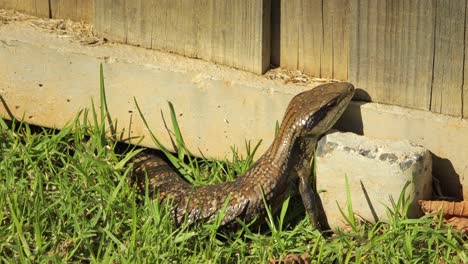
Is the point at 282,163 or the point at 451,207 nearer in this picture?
the point at 451,207

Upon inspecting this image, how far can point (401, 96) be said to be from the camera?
594 centimetres

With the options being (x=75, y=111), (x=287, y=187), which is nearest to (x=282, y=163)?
(x=287, y=187)

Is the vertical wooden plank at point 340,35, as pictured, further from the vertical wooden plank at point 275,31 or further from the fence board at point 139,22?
the fence board at point 139,22

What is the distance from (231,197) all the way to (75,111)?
3.65 feet

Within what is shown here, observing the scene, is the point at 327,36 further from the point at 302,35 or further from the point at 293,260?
the point at 293,260

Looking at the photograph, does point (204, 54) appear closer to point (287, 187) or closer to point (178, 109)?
point (178, 109)

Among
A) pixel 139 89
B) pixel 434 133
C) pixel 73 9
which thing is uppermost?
pixel 73 9

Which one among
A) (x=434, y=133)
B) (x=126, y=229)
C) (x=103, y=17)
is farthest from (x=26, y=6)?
(x=434, y=133)

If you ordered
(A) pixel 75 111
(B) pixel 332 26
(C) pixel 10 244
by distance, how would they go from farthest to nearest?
1. (A) pixel 75 111
2. (B) pixel 332 26
3. (C) pixel 10 244

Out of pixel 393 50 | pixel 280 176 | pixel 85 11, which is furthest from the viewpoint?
pixel 85 11

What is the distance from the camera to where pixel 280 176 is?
6.15 metres

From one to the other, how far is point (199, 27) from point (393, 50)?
1.10 meters

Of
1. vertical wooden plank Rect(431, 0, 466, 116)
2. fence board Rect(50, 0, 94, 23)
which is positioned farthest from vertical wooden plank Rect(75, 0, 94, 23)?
vertical wooden plank Rect(431, 0, 466, 116)

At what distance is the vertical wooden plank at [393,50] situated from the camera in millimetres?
5754
